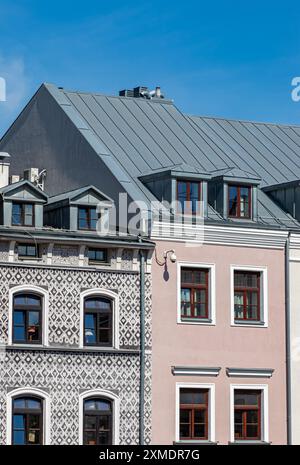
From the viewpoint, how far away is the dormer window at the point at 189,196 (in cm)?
5431

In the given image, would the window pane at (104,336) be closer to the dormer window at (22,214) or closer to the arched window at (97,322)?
the arched window at (97,322)

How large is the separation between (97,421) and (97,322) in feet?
9.61

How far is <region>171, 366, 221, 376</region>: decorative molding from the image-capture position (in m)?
52.4

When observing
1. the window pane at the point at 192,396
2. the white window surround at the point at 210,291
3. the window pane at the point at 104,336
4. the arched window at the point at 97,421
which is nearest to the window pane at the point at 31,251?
the window pane at the point at 104,336

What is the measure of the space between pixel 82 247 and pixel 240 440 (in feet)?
25.3

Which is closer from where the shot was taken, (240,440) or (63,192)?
(240,440)

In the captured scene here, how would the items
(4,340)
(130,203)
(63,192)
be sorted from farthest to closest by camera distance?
(63,192)
(130,203)
(4,340)

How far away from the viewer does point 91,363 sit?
5131cm

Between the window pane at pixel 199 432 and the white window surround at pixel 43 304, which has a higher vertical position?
the white window surround at pixel 43 304

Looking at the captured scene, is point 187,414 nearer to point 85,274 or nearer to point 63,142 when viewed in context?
point 85,274

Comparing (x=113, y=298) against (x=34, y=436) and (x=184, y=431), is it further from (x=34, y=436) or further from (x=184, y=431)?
(x=34, y=436)

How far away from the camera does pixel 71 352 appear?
51.1m

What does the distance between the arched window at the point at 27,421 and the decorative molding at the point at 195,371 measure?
455 cm
